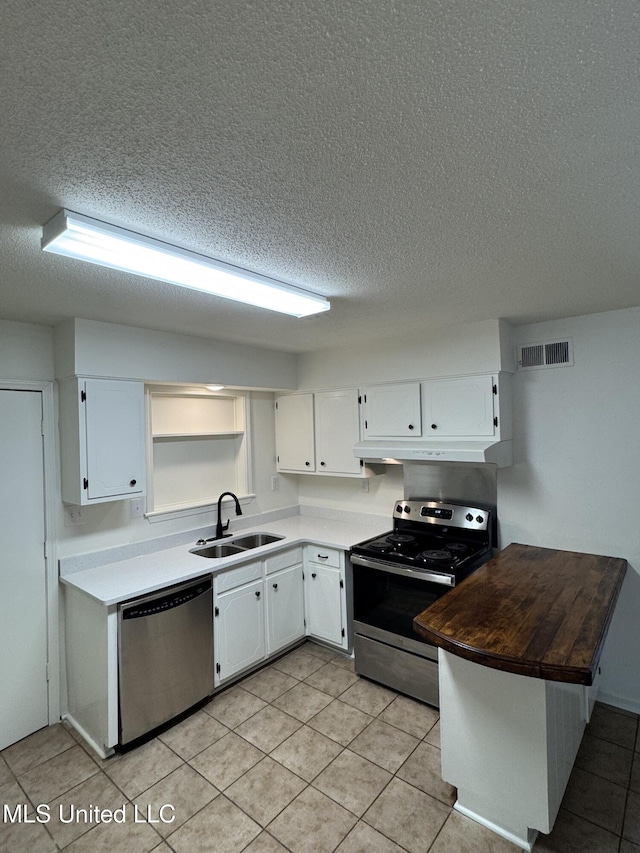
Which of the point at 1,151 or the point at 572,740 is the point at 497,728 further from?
the point at 1,151

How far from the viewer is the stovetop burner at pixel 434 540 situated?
2.72 m

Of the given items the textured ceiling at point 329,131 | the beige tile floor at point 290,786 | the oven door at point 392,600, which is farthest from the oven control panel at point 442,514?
the textured ceiling at point 329,131

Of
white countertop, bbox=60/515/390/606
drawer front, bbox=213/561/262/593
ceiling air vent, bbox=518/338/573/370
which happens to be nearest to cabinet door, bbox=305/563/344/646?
white countertop, bbox=60/515/390/606

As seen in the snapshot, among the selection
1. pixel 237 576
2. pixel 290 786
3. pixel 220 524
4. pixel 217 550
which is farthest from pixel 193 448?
pixel 290 786

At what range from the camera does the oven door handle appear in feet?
8.47

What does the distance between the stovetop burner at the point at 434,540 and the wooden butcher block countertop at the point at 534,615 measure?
17 centimetres

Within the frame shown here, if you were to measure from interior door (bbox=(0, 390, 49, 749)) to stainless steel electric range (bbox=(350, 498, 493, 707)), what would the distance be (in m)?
Result: 1.98

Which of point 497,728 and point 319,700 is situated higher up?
point 497,728

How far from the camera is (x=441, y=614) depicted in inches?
78.1

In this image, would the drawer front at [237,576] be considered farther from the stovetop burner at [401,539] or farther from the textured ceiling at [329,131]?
the textured ceiling at [329,131]

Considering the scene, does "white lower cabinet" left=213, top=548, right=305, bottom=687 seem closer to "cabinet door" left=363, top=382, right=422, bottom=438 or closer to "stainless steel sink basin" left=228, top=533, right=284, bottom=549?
"stainless steel sink basin" left=228, top=533, right=284, bottom=549

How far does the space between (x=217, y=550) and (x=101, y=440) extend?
1284 millimetres

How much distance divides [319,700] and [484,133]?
3.04 meters

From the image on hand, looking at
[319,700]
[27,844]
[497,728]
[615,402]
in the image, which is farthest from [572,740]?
[27,844]
